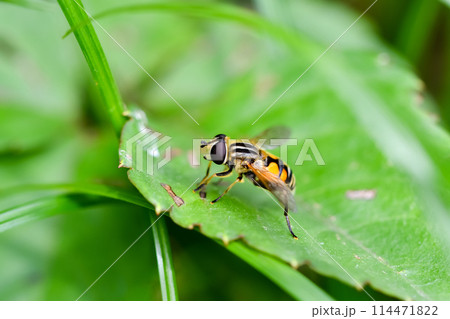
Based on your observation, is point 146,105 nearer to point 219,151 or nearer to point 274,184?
point 219,151

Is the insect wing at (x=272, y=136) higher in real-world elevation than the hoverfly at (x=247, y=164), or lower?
higher

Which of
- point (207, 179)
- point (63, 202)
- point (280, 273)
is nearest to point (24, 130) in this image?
point (63, 202)

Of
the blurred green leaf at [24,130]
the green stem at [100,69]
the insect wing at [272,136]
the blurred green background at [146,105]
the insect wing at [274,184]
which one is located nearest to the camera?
the green stem at [100,69]

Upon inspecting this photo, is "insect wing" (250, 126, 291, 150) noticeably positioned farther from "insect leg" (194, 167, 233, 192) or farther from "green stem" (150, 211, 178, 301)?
"green stem" (150, 211, 178, 301)

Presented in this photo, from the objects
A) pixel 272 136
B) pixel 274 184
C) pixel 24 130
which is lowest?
pixel 274 184

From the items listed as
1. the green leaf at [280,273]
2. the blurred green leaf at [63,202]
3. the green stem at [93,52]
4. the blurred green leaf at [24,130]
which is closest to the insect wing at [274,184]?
the green leaf at [280,273]

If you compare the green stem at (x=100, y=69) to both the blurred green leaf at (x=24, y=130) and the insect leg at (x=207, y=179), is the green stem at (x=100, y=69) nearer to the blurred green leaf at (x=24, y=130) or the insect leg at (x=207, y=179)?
the insect leg at (x=207, y=179)

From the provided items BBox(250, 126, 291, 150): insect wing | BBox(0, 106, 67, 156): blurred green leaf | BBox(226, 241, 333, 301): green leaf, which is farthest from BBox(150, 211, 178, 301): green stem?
BBox(0, 106, 67, 156): blurred green leaf
